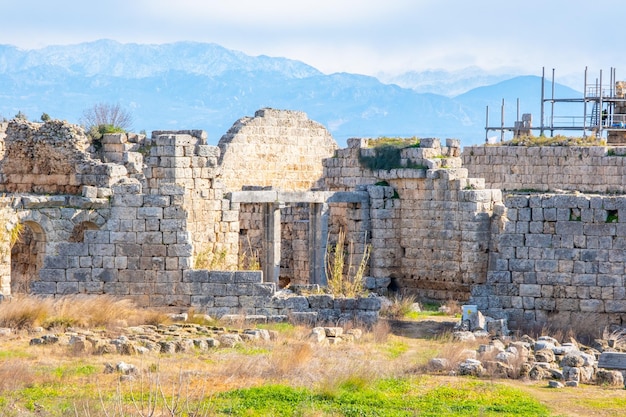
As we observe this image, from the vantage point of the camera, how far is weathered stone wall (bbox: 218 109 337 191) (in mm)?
29234

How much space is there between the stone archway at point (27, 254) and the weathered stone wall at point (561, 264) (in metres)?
8.50

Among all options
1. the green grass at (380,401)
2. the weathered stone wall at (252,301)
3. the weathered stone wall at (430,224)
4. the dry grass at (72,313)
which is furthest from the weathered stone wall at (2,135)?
the green grass at (380,401)

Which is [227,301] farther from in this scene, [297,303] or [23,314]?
[23,314]

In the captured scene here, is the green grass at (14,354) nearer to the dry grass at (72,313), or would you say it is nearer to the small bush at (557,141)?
the dry grass at (72,313)

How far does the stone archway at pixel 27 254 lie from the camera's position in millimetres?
22161

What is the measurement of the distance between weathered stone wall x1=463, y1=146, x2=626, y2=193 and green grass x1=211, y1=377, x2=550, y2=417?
17970mm

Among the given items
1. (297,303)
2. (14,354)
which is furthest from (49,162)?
(14,354)

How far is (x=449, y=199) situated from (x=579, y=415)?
35.4ft

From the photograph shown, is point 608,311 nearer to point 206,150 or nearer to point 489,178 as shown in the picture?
point 206,150

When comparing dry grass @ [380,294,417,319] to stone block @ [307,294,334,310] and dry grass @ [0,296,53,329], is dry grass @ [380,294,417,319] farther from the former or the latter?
dry grass @ [0,296,53,329]

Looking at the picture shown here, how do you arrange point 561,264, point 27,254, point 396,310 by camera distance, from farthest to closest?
point 27,254 → point 396,310 → point 561,264

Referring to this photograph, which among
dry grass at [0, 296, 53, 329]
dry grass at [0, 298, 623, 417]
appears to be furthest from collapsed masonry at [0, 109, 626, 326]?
dry grass at [0, 298, 623, 417]

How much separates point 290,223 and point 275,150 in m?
4.42

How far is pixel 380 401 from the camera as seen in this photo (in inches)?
497
